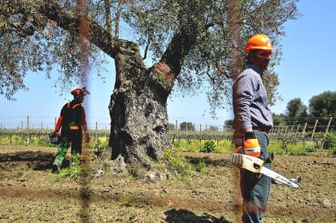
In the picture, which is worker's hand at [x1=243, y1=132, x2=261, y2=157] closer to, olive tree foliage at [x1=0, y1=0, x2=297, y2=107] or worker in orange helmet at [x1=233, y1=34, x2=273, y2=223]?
worker in orange helmet at [x1=233, y1=34, x2=273, y2=223]

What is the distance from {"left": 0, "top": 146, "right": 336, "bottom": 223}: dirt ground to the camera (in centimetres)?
579

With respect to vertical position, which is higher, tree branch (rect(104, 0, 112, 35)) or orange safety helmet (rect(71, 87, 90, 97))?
tree branch (rect(104, 0, 112, 35))

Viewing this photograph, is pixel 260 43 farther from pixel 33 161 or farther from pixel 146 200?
pixel 33 161

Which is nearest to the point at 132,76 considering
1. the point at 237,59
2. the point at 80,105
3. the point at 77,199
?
the point at 80,105

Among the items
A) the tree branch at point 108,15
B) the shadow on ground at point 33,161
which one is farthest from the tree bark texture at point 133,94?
the shadow on ground at point 33,161

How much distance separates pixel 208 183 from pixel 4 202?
3.65 meters

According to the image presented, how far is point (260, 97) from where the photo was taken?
15.2 feet

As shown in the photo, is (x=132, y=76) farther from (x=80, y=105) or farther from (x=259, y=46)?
(x=259, y=46)

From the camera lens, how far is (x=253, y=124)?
182 inches

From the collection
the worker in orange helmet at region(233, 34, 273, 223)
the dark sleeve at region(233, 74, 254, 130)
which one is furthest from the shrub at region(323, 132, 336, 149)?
the dark sleeve at region(233, 74, 254, 130)

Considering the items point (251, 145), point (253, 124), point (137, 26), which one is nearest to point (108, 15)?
point (137, 26)

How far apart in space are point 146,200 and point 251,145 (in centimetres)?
266

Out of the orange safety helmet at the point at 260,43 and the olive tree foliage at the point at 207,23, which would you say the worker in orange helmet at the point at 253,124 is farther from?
the olive tree foliage at the point at 207,23

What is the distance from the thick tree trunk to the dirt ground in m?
0.85
